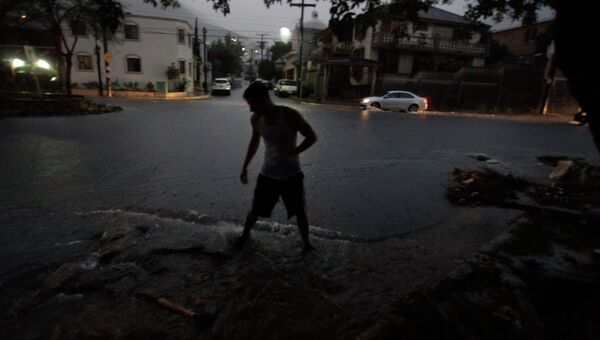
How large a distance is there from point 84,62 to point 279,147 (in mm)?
37024

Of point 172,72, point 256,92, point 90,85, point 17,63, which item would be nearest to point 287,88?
point 172,72

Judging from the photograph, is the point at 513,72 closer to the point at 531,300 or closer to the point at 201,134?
the point at 201,134

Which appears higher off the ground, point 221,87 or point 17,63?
point 17,63

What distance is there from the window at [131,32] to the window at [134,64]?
1.79m

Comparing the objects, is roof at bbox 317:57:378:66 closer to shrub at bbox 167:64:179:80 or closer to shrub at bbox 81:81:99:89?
shrub at bbox 167:64:179:80

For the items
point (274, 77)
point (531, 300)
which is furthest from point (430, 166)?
point (274, 77)

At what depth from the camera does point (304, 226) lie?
13.3 ft

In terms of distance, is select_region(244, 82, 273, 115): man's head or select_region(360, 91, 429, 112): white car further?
select_region(360, 91, 429, 112): white car

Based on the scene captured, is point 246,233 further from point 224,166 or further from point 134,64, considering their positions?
point 134,64

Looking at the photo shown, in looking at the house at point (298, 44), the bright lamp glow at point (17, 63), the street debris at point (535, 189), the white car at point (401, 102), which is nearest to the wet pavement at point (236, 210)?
the street debris at point (535, 189)

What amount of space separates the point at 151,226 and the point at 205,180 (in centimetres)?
231

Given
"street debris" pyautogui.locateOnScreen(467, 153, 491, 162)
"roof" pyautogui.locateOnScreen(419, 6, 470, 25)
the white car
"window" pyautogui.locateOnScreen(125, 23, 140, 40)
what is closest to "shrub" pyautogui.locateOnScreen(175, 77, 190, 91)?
"window" pyautogui.locateOnScreen(125, 23, 140, 40)

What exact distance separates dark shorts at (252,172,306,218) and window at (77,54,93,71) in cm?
3658

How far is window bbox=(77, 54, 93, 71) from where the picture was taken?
111ft
